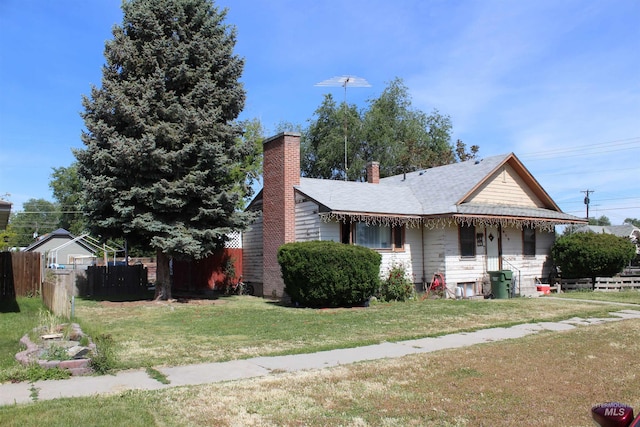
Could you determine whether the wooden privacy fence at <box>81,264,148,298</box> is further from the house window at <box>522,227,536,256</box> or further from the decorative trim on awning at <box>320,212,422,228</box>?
the house window at <box>522,227,536,256</box>

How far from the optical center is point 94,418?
223 inches

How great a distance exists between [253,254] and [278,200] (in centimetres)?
388

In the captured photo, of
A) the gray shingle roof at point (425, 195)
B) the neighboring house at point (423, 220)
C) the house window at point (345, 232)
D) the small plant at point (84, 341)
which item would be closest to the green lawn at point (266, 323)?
the small plant at point (84, 341)

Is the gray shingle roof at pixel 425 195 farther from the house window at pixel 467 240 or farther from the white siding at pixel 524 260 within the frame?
the white siding at pixel 524 260

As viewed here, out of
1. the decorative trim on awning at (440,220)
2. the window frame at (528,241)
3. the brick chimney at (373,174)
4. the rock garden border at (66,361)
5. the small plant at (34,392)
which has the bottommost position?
the small plant at (34,392)

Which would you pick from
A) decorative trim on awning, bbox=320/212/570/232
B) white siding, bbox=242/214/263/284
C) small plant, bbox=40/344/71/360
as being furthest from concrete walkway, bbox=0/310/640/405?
white siding, bbox=242/214/263/284

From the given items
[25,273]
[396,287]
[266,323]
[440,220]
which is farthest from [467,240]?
[25,273]

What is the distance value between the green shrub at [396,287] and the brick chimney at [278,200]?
3.79 meters

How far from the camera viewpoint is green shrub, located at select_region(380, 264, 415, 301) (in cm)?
1914

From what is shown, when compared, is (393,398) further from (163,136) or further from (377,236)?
(163,136)

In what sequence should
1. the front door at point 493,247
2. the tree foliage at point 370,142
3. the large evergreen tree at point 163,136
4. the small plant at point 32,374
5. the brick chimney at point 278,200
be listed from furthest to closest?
1. the tree foliage at point 370,142
2. the front door at point 493,247
3. the brick chimney at point 278,200
4. the large evergreen tree at point 163,136
5. the small plant at point 32,374

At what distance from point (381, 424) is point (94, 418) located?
298cm

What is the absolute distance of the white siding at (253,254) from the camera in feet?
74.9

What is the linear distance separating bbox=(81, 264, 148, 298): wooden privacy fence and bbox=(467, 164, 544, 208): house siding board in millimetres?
14927
